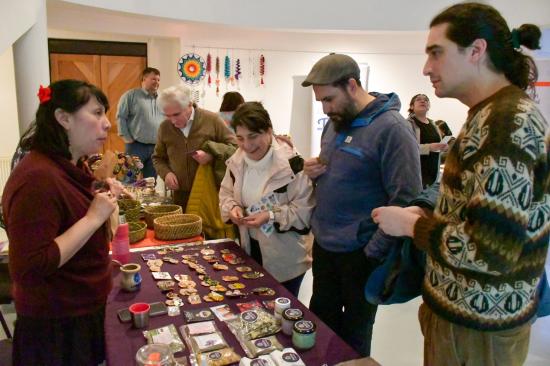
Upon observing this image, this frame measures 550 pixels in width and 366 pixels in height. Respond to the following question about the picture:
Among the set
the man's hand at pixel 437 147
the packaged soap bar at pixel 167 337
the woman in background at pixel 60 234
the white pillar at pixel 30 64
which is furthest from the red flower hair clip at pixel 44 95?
the man's hand at pixel 437 147

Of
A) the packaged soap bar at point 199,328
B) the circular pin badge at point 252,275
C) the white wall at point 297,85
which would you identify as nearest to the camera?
the packaged soap bar at point 199,328

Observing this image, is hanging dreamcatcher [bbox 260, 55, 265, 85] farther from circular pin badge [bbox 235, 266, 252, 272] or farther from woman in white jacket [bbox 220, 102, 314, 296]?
circular pin badge [bbox 235, 266, 252, 272]

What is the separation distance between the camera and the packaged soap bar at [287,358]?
4.16ft

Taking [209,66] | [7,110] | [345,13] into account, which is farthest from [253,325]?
[7,110]

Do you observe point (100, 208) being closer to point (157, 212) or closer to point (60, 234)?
point (60, 234)

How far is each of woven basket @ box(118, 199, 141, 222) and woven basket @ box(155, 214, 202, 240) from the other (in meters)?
0.18

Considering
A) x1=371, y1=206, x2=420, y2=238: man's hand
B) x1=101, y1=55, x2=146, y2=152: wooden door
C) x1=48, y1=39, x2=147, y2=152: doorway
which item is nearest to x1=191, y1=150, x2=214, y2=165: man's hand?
x1=371, y1=206, x2=420, y2=238: man's hand

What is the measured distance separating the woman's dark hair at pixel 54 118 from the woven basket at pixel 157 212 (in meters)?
1.25

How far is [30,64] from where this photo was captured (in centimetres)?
342

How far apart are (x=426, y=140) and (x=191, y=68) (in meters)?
3.29

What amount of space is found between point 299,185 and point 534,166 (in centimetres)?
118

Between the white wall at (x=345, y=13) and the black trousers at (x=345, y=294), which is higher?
the white wall at (x=345, y=13)

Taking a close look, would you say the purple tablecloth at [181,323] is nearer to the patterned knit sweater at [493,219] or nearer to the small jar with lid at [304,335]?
the small jar with lid at [304,335]

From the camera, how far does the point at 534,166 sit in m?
1.00
